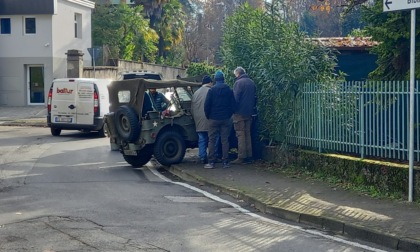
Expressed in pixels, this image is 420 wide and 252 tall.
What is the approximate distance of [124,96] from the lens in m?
16.7

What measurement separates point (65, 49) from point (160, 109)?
82.0 ft

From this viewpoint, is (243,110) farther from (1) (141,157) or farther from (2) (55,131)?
(2) (55,131)

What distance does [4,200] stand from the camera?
11609 millimetres

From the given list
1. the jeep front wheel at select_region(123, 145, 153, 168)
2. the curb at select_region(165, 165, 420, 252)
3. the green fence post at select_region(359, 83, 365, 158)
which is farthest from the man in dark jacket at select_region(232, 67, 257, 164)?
the green fence post at select_region(359, 83, 365, 158)

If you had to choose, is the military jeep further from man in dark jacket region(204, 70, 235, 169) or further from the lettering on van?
the lettering on van

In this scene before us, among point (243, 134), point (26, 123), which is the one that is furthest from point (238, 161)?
point (26, 123)

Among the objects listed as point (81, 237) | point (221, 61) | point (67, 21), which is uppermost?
point (67, 21)

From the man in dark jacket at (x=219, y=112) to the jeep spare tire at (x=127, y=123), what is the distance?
156cm

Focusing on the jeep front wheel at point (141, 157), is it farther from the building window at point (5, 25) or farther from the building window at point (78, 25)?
the building window at point (78, 25)

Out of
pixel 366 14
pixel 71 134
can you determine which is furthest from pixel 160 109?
pixel 71 134

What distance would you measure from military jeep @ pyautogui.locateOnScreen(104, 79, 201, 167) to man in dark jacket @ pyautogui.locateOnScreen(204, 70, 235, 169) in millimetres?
918

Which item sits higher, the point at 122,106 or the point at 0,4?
the point at 0,4

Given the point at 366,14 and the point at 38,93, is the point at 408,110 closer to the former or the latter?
the point at 366,14

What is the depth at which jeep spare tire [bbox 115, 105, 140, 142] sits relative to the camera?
1559 centimetres
